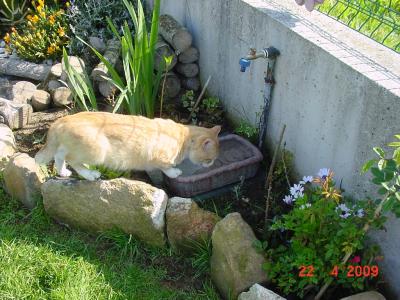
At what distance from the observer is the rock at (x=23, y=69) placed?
5.64m

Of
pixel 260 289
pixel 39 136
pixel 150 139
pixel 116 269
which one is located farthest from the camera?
pixel 39 136

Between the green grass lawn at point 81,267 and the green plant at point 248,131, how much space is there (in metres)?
1.26

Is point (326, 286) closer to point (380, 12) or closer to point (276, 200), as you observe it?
point (276, 200)

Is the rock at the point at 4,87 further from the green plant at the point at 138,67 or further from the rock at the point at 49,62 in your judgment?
the green plant at the point at 138,67

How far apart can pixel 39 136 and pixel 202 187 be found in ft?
5.60

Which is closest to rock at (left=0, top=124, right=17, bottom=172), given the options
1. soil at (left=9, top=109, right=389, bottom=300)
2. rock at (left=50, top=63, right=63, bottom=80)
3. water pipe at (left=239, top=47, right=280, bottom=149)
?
soil at (left=9, top=109, right=389, bottom=300)

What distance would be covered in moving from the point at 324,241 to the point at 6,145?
2783mm

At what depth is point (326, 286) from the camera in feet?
9.59

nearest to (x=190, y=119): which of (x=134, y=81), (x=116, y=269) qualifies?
(x=134, y=81)

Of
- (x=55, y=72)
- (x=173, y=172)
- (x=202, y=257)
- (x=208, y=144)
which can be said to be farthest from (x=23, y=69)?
(x=202, y=257)

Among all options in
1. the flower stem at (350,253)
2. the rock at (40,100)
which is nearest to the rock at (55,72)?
the rock at (40,100)

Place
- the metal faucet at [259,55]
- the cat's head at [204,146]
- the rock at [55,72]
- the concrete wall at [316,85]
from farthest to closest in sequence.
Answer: the rock at [55,72], the cat's head at [204,146], the metal faucet at [259,55], the concrete wall at [316,85]

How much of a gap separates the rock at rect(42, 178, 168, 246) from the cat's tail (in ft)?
0.62

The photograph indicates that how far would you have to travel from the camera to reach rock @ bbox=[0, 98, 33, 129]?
463 centimetres
